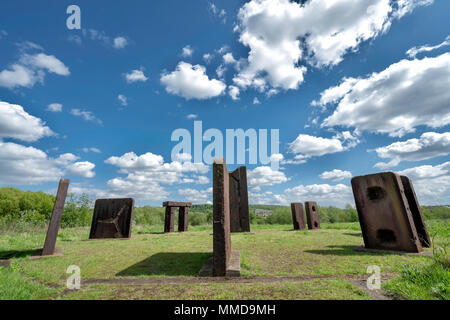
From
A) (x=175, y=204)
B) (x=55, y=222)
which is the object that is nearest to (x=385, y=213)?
(x=55, y=222)

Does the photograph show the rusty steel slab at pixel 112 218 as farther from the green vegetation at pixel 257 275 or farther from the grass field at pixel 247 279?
the grass field at pixel 247 279

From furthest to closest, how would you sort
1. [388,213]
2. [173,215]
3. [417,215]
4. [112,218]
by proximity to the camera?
1. [173,215]
2. [112,218]
3. [417,215]
4. [388,213]

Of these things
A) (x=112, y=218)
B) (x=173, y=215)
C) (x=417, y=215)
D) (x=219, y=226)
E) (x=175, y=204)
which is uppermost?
(x=175, y=204)

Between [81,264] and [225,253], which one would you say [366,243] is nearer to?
[225,253]

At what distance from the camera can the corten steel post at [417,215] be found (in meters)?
5.30

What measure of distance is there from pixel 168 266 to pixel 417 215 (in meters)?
6.48

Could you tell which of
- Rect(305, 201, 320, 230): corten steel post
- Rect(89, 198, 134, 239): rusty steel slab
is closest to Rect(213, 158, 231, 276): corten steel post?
Rect(89, 198, 134, 239): rusty steel slab

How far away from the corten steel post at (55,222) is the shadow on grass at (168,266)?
3185 mm

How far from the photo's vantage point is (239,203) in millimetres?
10305

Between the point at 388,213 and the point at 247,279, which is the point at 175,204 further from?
the point at 388,213

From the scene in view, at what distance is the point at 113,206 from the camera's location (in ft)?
32.2

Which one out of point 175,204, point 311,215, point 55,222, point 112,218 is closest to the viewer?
point 55,222

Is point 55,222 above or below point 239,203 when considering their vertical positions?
below
